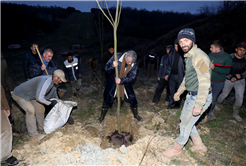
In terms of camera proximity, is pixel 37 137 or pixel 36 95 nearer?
pixel 36 95

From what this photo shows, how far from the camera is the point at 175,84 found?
4.14 m

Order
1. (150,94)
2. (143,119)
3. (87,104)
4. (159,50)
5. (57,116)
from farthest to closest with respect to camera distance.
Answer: (159,50)
(150,94)
(87,104)
(143,119)
(57,116)

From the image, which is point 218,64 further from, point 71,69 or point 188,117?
point 71,69

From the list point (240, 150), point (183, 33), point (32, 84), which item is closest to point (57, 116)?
point (32, 84)

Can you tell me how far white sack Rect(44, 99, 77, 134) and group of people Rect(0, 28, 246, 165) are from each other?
0.17m

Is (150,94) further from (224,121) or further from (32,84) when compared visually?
(32,84)

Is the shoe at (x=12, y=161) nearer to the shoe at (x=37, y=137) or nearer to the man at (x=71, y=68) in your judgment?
the shoe at (x=37, y=137)

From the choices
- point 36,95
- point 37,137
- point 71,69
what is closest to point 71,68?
point 71,69

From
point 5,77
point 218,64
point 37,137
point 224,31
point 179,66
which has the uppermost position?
point 224,31

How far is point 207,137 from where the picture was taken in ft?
10.4

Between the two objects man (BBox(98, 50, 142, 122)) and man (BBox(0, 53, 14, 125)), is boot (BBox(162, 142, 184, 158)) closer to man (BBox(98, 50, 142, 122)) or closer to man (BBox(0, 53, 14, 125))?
man (BBox(98, 50, 142, 122))

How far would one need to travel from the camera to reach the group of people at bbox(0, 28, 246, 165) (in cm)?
204

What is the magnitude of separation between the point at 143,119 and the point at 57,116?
7.19 feet

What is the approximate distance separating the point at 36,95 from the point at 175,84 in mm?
3565
